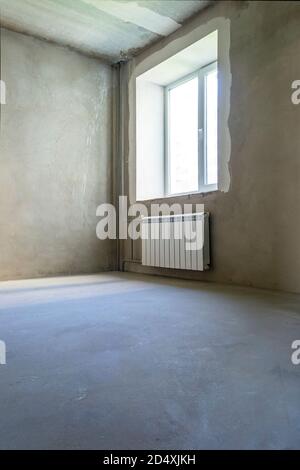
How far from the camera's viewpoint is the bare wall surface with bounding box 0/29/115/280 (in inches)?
154

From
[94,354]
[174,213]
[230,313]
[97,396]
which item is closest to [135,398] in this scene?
[97,396]

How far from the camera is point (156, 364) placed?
4.13 feet

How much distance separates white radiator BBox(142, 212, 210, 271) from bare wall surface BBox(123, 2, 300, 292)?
5.3 inches

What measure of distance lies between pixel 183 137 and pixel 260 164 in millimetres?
1560

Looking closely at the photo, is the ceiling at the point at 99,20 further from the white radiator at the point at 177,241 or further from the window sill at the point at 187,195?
the white radiator at the point at 177,241

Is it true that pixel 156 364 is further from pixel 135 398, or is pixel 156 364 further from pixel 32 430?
pixel 32 430

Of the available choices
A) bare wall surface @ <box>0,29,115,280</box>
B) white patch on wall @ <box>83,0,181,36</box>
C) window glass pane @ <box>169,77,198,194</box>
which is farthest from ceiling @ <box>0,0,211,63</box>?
window glass pane @ <box>169,77,198,194</box>

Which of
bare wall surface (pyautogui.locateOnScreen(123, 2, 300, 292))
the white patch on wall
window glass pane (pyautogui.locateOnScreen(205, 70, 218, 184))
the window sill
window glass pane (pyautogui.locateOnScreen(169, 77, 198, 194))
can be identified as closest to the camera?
bare wall surface (pyautogui.locateOnScreen(123, 2, 300, 292))

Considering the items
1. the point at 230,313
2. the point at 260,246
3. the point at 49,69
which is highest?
the point at 49,69

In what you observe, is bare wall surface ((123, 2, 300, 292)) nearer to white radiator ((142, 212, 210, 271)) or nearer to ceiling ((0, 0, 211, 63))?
white radiator ((142, 212, 210, 271))

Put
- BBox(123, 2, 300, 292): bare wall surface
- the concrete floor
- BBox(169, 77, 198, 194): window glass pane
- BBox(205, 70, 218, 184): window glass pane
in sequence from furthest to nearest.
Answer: BBox(169, 77, 198, 194): window glass pane
BBox(205, 70, 218, 184): window glass pane
BBox(123, 2, 300, 292): bare wall surface
the concrete floor

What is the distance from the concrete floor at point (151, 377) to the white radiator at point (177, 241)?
1159mm

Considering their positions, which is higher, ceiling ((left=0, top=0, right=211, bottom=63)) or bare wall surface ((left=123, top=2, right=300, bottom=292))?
ceiling ((left=0, top=0, right=211, bottom=63))

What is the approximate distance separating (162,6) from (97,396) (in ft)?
11.9
